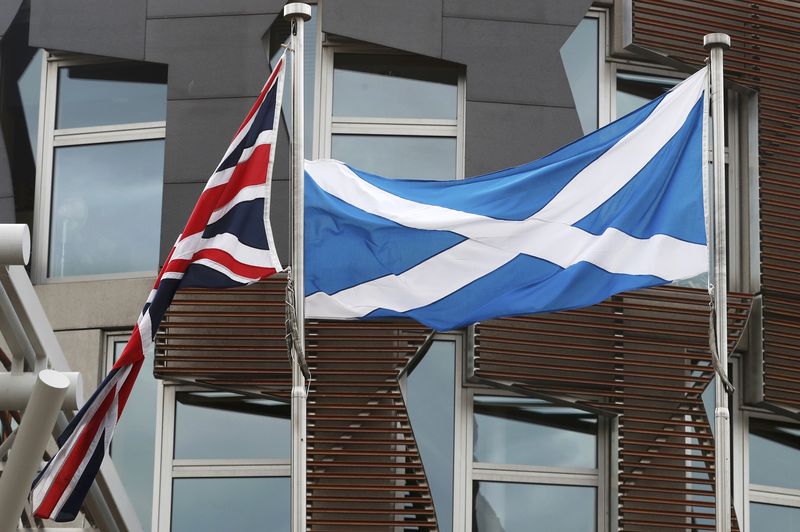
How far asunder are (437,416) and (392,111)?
2.83 meters

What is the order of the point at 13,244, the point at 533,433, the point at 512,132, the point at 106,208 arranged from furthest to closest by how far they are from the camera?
the point at 106,208 < the point at 512,132 < the point at 533,433 < the point at 13,244

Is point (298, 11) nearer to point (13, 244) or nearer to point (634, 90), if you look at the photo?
point (13, 244)

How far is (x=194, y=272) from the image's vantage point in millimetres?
10133

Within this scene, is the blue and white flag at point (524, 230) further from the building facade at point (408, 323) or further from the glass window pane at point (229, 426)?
the glass window pane at point (229, 426)

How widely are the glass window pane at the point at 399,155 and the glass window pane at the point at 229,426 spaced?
7.70 feet

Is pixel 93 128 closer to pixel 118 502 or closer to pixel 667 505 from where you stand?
pixel 118 502

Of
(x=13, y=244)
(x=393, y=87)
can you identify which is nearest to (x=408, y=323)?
(x=393, y=87)

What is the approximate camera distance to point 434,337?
45.9ft

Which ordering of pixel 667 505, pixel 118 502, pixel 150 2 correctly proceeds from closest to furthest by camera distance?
pixel 118 502, pixel 667 505, pixel 150 2

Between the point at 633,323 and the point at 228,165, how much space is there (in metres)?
4.90

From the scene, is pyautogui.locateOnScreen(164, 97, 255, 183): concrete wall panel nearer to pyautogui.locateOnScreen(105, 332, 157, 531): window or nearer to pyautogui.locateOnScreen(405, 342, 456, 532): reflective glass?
pyautogui.locateOnScreen(105, 332, 157, 531): window

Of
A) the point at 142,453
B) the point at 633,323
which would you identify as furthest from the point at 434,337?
the point at 142,453

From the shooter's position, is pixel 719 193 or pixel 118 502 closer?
pixel 719 193

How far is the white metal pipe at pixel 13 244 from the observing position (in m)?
8.25
